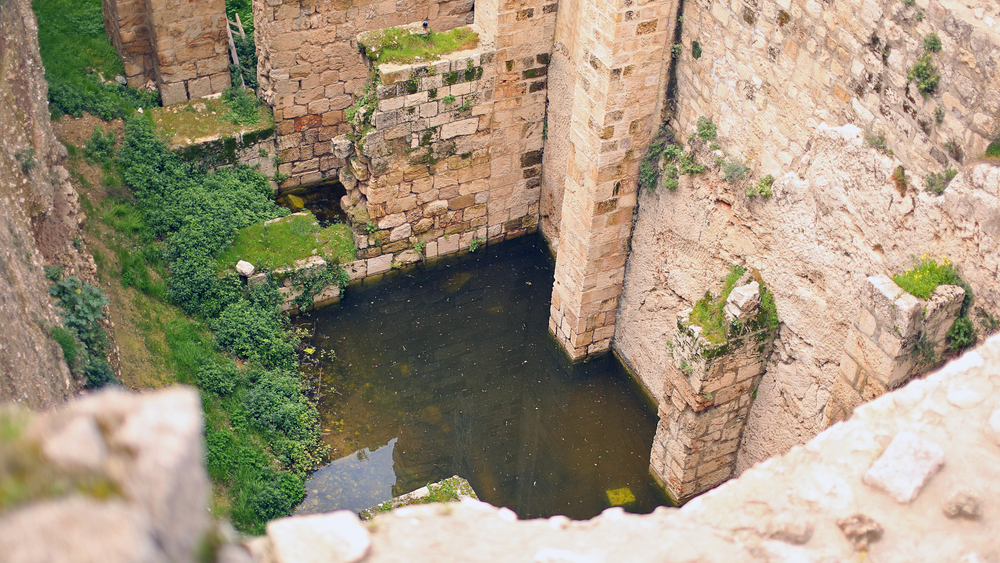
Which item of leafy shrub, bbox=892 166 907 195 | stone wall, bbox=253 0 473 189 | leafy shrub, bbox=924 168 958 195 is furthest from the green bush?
leafy shrub, bbox=924 168 958 195

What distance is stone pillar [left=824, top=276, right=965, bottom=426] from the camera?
5922mm

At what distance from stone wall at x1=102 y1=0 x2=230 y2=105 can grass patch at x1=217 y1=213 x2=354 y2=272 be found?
9.25 feet

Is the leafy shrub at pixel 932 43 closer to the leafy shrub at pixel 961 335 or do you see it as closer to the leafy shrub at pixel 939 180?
the leafy shrub at pixel 939 180

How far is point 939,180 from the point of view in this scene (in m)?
5.96

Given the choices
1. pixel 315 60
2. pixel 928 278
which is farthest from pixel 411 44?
pixel 928 278

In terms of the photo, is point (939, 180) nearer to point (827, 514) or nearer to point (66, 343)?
point (827, 514)

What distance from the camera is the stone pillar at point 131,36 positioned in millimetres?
12125

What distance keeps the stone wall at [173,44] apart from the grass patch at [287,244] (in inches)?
111

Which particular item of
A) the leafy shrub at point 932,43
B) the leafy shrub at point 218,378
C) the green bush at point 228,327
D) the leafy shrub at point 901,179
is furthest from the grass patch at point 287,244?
the leafy shrub at point 932,43

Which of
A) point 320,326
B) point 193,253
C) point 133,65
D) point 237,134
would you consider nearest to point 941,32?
point 320,326

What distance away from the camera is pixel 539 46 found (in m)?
10.4

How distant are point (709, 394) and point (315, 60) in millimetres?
6947

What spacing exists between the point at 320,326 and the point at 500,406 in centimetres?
236

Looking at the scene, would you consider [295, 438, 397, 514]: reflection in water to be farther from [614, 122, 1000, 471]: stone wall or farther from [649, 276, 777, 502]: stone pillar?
[614, 122, 1000, 471]: stone wall
